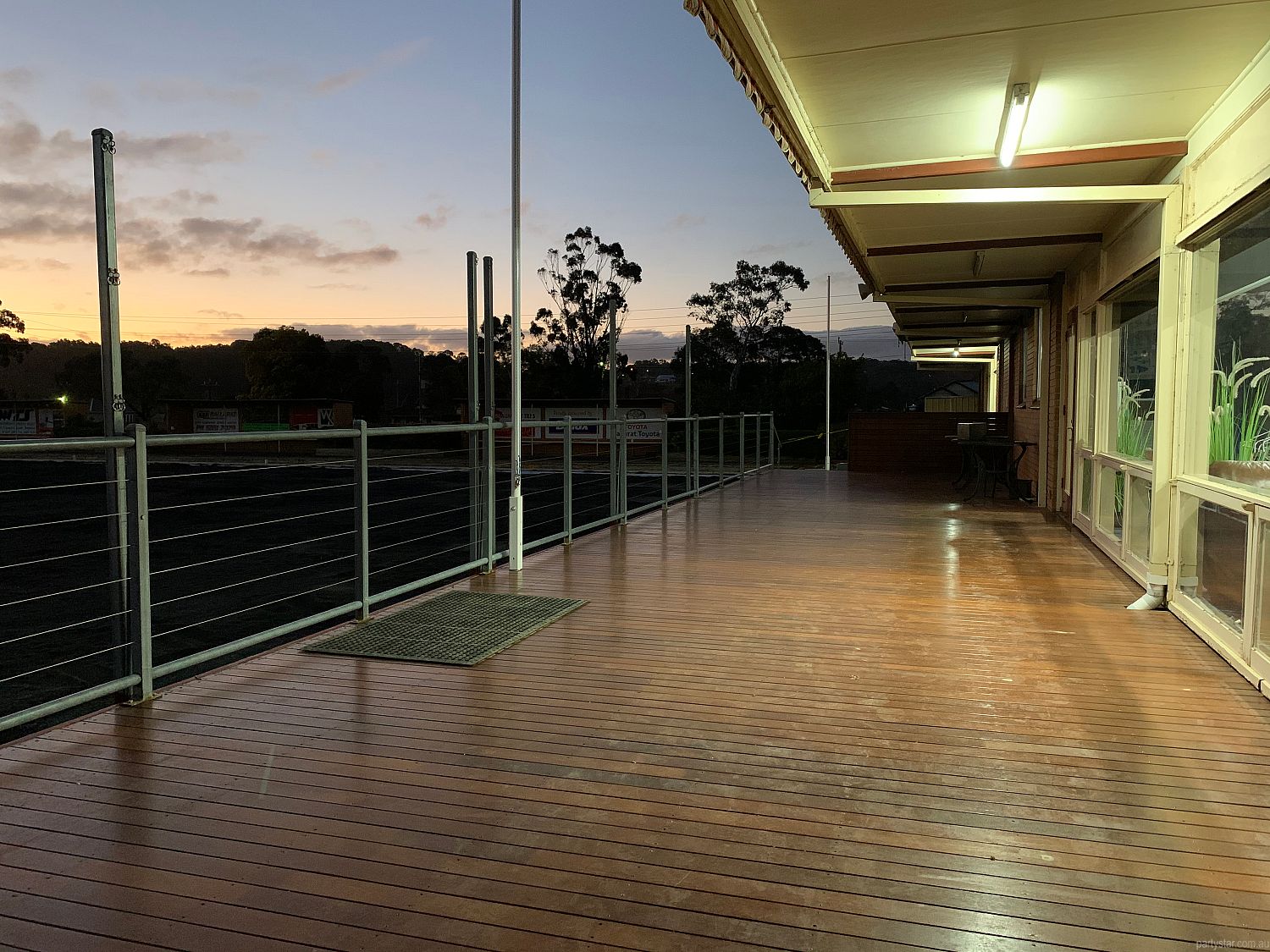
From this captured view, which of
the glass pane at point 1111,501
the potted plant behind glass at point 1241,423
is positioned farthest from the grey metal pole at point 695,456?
the potted plant behind glass at point 1241,423

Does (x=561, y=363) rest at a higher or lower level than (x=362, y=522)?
higher

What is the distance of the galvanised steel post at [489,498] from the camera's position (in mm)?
5219

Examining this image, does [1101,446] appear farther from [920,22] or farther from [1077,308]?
[920,22]

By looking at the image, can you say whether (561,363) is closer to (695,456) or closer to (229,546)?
(229,546)

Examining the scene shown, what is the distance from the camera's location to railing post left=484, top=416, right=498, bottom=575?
17.1 ft

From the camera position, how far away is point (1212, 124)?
383 centimetres

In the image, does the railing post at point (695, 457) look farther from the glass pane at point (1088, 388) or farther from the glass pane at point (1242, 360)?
the glass pane at point (1242, 360)

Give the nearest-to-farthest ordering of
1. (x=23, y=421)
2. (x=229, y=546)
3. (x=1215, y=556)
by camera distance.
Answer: (x=1215, y=556)
(x=229, y=546)
(x=23, y=421)

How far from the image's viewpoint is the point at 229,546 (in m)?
13.7

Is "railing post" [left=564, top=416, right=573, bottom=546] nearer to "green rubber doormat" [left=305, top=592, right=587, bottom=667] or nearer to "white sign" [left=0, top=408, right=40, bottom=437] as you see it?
"green rubber doormat" [left=305, top=592, right=587, bottom=667]

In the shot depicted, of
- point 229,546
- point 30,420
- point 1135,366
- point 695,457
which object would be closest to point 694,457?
point 695,457

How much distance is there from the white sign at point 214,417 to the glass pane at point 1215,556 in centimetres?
3790

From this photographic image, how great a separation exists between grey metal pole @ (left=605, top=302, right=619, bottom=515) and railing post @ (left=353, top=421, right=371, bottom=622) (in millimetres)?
3029

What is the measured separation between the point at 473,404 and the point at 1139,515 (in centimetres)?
378
